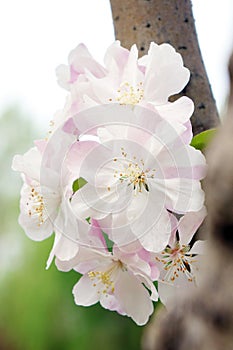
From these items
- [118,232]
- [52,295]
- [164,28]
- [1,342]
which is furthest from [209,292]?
[1,342]

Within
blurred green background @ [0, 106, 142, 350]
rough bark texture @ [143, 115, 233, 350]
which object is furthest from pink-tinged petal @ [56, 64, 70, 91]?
blurred green background @ [0, 106, 142, 350]

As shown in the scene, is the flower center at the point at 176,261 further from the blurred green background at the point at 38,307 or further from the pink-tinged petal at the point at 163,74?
the blurred green background at the point at 38,307

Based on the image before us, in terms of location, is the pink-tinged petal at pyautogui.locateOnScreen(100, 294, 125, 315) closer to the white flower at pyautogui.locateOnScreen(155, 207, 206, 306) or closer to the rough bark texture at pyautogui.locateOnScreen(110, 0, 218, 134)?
the white flower at pyautogui.locateOnScreen(155, 207, 206, 306)

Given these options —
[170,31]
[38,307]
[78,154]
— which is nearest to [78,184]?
[78,154]

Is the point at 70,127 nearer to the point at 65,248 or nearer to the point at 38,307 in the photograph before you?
the point at 65,248

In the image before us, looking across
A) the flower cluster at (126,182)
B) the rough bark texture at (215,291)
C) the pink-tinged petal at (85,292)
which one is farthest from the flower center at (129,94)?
the rough bark texture at (215,291)

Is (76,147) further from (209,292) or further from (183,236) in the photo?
(209,292)
